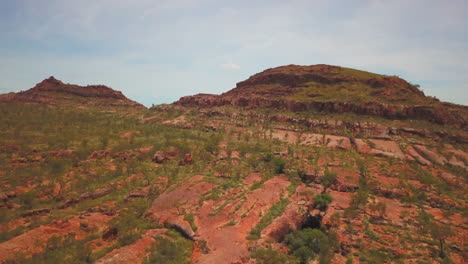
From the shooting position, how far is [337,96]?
54.9 meters

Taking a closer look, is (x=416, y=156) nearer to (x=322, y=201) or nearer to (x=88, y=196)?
(x=322, y=201)

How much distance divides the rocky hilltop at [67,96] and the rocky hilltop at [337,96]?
90.6 feet

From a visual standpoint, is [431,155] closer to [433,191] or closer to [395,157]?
[395,157]

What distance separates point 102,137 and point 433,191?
3940cm

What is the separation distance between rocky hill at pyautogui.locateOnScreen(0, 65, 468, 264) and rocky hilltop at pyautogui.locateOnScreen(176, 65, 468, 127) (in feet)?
1.32

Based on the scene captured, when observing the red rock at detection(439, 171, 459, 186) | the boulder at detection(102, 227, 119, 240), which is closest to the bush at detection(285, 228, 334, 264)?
the boulder at detection(102, 227, 119, 240)

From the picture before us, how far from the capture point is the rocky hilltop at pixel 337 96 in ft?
155

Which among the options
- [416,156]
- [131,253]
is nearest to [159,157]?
[131,253]

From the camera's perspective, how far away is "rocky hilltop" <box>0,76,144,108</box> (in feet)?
261

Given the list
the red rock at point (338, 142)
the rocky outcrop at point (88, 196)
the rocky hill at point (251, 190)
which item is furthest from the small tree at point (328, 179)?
the rocky outcrop at point (88, 196)

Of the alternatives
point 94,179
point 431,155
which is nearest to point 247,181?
point 94,179

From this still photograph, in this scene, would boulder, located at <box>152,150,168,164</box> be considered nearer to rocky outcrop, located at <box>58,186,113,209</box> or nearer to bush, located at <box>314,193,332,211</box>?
rocky outcrop, located at <box>58,186,113,209</box>

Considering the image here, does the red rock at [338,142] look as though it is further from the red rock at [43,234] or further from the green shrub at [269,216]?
the red rock at [43,234]

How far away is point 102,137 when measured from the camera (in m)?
38.6
